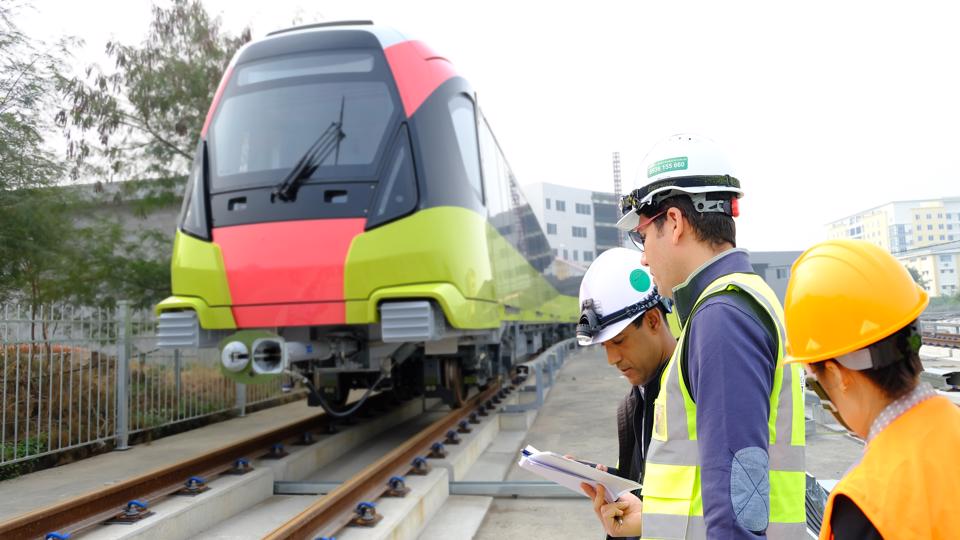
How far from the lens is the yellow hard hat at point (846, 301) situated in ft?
3.93

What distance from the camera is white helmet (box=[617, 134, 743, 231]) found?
1.79 meters

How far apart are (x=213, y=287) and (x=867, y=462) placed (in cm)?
560

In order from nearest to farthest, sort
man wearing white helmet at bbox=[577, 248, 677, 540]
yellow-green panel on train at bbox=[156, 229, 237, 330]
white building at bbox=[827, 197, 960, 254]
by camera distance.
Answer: man wearing white helmet at bbox=[577, 248, 677, 540] → yellow-green panel on train at bbox=[156, 229, 237, 330] → white building at bbox=[827, 197, 960, 254]

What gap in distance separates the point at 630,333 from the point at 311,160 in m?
4.31

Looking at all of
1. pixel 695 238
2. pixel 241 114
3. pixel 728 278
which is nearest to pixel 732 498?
pixel 728 278

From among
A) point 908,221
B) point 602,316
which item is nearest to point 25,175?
point 602,316

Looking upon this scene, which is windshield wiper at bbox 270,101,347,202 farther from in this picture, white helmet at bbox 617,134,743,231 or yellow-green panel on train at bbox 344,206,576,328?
white helmet at bbox 617,134,743,231

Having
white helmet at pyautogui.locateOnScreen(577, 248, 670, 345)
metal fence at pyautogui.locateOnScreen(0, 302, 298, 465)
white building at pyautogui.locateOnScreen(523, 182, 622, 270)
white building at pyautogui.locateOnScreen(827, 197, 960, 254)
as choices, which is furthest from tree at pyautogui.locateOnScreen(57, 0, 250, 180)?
white building at pyautogui.locateOnScreen(523, 182, 622, 270)

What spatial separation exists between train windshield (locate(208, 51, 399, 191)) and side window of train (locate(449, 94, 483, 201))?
0.78m

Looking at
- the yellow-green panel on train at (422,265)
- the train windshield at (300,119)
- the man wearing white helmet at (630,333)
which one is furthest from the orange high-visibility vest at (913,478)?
the train windshield at (300,119)

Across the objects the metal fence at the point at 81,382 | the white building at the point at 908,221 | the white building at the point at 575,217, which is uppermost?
the white building at the point at 575,217

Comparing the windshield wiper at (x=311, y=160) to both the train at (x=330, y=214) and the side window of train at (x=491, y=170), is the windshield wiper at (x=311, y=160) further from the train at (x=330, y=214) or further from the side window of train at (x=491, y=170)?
the side window of train at (x=491, y=170)

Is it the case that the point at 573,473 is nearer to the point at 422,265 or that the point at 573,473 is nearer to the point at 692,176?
the point at 692,176

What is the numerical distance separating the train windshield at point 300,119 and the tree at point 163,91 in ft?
21.4
